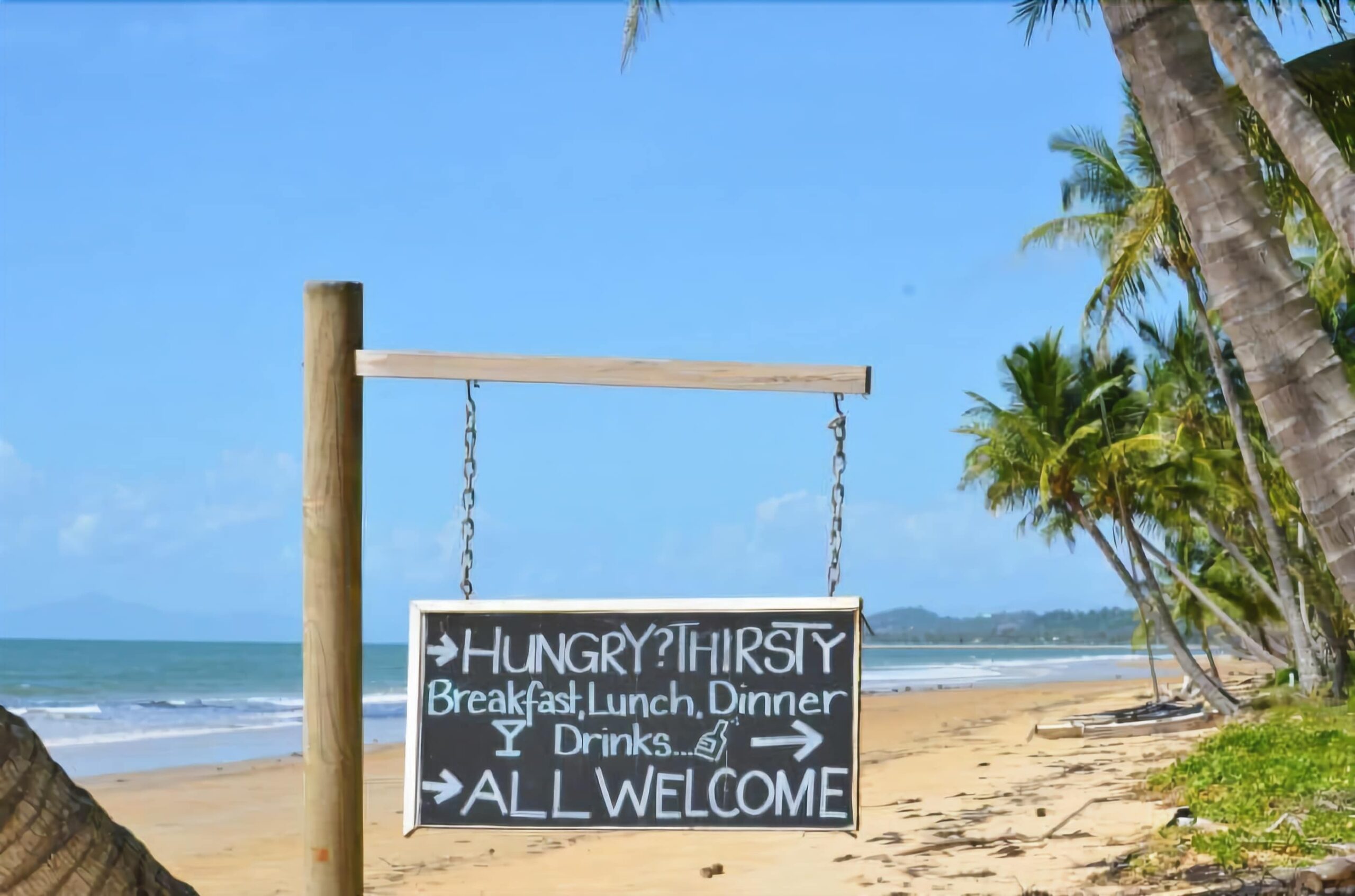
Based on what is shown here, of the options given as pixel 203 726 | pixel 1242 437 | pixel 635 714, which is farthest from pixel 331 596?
pixel 203 726

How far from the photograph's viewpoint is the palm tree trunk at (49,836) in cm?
222

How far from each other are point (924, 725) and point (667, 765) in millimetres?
24929

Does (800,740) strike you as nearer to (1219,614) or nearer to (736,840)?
(736,840)

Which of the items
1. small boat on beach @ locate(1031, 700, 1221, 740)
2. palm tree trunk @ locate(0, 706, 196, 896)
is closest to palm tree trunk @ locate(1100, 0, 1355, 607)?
palm tree trunk @ locate(0, 706, 196, 896)

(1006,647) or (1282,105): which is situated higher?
(1282,105)

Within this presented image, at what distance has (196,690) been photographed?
137 ft

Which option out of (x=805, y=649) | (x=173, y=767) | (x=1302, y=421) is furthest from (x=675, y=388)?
(x=173, y=767)

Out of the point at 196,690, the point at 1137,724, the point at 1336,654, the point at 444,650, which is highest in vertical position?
the point at 444,650

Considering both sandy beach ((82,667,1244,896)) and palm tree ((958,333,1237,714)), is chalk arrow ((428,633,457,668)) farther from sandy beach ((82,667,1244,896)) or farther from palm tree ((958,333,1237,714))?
palm tree ((958,333,1237,714))

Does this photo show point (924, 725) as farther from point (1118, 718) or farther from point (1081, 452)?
point (1081, 452)

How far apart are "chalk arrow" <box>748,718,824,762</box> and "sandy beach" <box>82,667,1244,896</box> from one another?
0.29m

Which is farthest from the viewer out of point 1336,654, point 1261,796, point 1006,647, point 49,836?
point 1006,647

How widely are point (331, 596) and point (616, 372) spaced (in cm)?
107

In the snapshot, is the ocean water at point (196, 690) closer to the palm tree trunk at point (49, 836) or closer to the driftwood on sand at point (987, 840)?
the driftwood on sand at point (987, 840)
